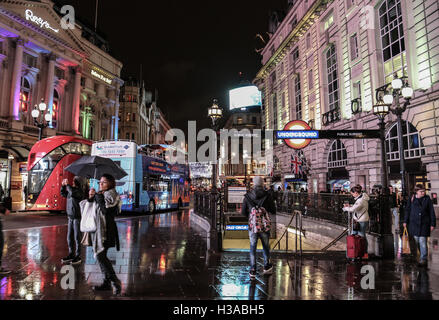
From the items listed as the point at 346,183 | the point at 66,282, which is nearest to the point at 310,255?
the point at 66,282

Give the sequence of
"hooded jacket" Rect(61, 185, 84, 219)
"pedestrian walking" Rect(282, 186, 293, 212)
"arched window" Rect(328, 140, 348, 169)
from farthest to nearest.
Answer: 1. "arched window" Rect(328, 140, 348, 169)
2. "pedestrian walking" Rect(282, 186, 293, 212)
3. "hooded jacket" Rect(61, 185, 84, 219)

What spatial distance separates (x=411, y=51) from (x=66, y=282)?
73.7 feet

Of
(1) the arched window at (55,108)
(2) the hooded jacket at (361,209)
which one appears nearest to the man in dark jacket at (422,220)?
(2) the hooded jacket at (361,209)

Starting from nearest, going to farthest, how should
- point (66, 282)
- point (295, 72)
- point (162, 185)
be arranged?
point (66, 282) < point (162, 185) < point (295, 72)

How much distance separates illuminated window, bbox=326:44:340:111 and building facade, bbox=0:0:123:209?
3099 centimetres

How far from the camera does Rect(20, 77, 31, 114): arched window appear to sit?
34875mm

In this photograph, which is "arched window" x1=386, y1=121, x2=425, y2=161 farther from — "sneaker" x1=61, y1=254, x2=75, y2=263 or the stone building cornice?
Result: "sneaker" x1=61, y1=254, x2=75, y2=263

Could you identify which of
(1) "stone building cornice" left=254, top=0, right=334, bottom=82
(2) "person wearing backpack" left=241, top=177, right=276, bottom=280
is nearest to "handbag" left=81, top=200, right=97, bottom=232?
(2) "person wearing backpack" left=241, top=177, right=276, bottom=280

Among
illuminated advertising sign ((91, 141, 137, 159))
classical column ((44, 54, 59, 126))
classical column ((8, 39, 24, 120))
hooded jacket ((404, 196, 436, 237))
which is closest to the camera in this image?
hooded jacket ((404, 196, 436, 237))

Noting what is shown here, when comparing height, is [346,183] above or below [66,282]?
above

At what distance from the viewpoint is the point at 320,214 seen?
14.6 m

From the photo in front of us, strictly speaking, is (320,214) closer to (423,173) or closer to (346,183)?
(423,173)

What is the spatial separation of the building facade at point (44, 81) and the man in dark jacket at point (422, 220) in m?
32.7

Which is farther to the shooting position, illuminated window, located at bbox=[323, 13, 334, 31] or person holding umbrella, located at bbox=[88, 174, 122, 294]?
illuminated window, located at bbox=[323, 13, 334, 31]
